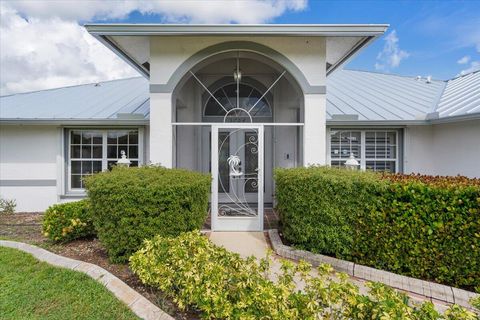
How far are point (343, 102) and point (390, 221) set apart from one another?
6626 mm

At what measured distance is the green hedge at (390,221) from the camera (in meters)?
4.21

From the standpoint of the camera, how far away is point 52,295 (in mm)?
3959

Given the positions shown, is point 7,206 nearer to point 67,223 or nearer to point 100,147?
point 100,147

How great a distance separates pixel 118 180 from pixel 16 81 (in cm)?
3928

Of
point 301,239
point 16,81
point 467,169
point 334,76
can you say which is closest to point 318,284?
point 301,239

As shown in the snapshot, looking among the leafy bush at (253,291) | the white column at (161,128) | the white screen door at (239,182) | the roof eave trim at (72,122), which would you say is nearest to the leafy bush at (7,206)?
Answer: the roof eave trim at (72,122)

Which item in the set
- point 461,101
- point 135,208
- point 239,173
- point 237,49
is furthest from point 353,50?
point 135,208

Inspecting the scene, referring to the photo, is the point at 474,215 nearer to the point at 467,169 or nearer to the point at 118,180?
the point at 467,169

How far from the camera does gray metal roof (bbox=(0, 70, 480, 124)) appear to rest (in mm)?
8773

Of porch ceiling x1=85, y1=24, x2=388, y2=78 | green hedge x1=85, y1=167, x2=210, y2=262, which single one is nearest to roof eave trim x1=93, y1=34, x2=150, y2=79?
porch ceiling x1=85, y1=24, x2=388, y2=78

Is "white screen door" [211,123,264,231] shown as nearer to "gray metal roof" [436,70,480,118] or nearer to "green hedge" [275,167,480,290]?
"green hedge" [275,167,480,290]

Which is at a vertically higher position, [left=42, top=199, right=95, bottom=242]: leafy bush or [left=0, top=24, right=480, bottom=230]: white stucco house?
[left=0, top=24, right=480, bottom=230]: white stucco house

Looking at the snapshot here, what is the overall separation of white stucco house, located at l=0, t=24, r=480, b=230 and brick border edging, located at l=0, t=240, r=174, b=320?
2.80 metres

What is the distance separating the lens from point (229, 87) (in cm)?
1019
